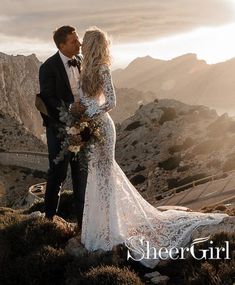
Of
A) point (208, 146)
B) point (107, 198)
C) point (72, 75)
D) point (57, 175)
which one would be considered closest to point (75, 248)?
point (107, 198)

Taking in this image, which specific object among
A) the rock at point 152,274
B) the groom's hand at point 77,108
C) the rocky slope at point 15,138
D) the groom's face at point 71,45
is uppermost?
the groom's face at point 71,45

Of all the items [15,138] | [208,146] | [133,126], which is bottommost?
[15,138]

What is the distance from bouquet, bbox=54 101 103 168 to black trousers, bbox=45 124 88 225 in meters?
0.74

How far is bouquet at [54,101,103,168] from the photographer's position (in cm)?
856

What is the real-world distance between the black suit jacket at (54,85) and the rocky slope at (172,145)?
3098cm

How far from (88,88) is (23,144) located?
8289 centimetres

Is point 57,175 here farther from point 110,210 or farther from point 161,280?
point 161,280

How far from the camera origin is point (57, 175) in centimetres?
987

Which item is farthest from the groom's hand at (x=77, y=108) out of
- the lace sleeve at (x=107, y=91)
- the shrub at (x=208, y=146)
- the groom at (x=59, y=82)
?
the shrub at (x=208, y=146)

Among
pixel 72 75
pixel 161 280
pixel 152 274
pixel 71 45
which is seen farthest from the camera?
pixel 72 75

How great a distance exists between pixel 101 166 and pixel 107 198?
1.79 ft

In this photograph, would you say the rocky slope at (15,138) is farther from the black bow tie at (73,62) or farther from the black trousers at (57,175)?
the black bow tie at (73,62)

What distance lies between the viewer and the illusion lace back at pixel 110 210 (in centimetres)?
862

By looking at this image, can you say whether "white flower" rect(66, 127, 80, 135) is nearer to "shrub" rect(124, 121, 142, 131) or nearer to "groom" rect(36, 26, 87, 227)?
"groom" rect(36, 26, 87, 227)
